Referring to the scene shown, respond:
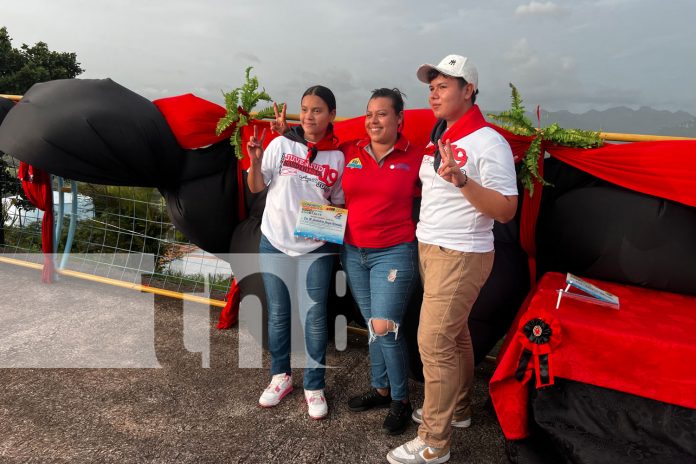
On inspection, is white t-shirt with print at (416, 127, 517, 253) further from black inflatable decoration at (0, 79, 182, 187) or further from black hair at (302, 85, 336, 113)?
black inflatable decoration at (0, 79, 182, 187)

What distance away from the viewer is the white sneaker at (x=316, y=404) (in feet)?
Answer: 7.20

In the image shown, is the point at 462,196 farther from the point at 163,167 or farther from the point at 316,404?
the point at 163,167

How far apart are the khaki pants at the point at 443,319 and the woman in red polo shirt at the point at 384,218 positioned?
133mm

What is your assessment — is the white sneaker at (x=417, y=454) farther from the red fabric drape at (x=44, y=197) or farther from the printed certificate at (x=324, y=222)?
the red fabric drape at (x=44, y=197)

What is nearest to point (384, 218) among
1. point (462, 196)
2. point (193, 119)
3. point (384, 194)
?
point (384, 194)

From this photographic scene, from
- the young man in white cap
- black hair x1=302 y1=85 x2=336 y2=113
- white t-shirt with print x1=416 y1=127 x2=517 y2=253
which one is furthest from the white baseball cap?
black hair x1=302 y1=85 x2=336 y2=113

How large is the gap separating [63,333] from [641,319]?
319cm

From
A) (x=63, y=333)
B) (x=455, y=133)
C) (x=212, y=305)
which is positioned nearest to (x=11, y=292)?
(x=63, y=333)

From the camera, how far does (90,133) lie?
2461 millimetres

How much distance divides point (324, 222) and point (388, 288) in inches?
15.3

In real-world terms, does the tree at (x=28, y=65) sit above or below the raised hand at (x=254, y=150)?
above

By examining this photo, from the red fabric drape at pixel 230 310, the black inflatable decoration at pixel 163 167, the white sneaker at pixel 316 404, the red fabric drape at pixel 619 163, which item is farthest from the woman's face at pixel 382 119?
the red fabric drape at pixel 230 310

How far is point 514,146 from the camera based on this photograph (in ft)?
7.16

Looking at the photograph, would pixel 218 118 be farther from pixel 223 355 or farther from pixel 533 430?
pixel 533 430
